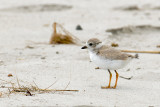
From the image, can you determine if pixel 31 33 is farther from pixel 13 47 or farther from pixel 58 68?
pixel 58 68

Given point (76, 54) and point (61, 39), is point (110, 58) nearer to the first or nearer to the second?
point (76, 54)

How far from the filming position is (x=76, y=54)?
22.8 feet

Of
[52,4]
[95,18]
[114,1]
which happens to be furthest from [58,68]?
[114,1]

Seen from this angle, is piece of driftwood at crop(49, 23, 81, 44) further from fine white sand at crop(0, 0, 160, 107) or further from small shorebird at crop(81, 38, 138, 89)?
small shorebird at crop(81, 38, 138, 89)

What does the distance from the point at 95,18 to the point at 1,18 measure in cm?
291

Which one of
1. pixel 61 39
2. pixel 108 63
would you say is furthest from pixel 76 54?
pixel 108 63

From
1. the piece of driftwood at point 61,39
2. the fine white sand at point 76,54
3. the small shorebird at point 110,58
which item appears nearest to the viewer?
the fine white sand at point 76,54

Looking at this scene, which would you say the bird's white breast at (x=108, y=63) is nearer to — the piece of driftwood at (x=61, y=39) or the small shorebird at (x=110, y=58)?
the small shorebird at (x=110, y=58)

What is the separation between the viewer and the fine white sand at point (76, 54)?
13.9ft

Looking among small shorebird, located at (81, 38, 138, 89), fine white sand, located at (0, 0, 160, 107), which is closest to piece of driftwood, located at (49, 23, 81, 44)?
fine white sand, located at (0, 0, 160, 107)

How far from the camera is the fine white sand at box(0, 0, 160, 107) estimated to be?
4234mm

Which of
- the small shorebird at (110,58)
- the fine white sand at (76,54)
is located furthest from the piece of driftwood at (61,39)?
the small shorebird at (110,58)

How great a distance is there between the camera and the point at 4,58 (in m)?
→ 6.46

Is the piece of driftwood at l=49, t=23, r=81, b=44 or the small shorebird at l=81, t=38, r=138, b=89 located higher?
the piece of driftwood at l=49, t=23, r=81, b=44
